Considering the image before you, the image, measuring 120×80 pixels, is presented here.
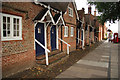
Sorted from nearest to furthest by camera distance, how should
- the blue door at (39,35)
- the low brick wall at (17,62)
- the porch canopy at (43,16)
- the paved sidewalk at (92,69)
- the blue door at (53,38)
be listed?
the low brick wall at (17,62), the paved sidewalk at (92,69), the porch canopy at (43,16), the blue door at (39,35), the blue door at (53,38)

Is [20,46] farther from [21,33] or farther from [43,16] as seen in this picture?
[43,16]

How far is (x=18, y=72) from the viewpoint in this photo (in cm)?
553

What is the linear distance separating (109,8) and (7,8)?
14708 mm

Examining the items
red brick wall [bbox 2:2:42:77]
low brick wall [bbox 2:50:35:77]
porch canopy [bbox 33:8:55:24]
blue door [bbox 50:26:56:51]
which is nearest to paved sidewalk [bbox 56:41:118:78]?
low brick wall [bbox 2:50:35:77]

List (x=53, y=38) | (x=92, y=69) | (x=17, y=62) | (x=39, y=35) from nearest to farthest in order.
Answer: (x=17, y=62), (x=92, y=69), (x=39, y=35), (x=53, y=38)

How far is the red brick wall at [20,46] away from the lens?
4.89 meters

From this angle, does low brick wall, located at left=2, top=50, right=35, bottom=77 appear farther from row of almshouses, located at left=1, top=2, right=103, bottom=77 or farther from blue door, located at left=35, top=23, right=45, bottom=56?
blue door, located at left=35, top=23, right=45, bottom=56

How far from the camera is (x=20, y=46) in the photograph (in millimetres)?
5625

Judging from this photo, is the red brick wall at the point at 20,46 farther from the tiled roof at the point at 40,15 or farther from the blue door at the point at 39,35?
the blue door at the point at 39,35

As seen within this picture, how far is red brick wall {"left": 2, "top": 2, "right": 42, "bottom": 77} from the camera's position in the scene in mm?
4895

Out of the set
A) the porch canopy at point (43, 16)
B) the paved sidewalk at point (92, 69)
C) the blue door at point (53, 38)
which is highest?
the porch canopy at point (43, 16)

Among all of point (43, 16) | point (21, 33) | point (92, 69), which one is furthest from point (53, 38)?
point (92, 69)

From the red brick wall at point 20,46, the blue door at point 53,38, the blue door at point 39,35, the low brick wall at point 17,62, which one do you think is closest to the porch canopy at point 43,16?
the red brick wall at point 20,46

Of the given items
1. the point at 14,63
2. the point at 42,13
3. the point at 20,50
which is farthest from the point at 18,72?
the point at 42,13
